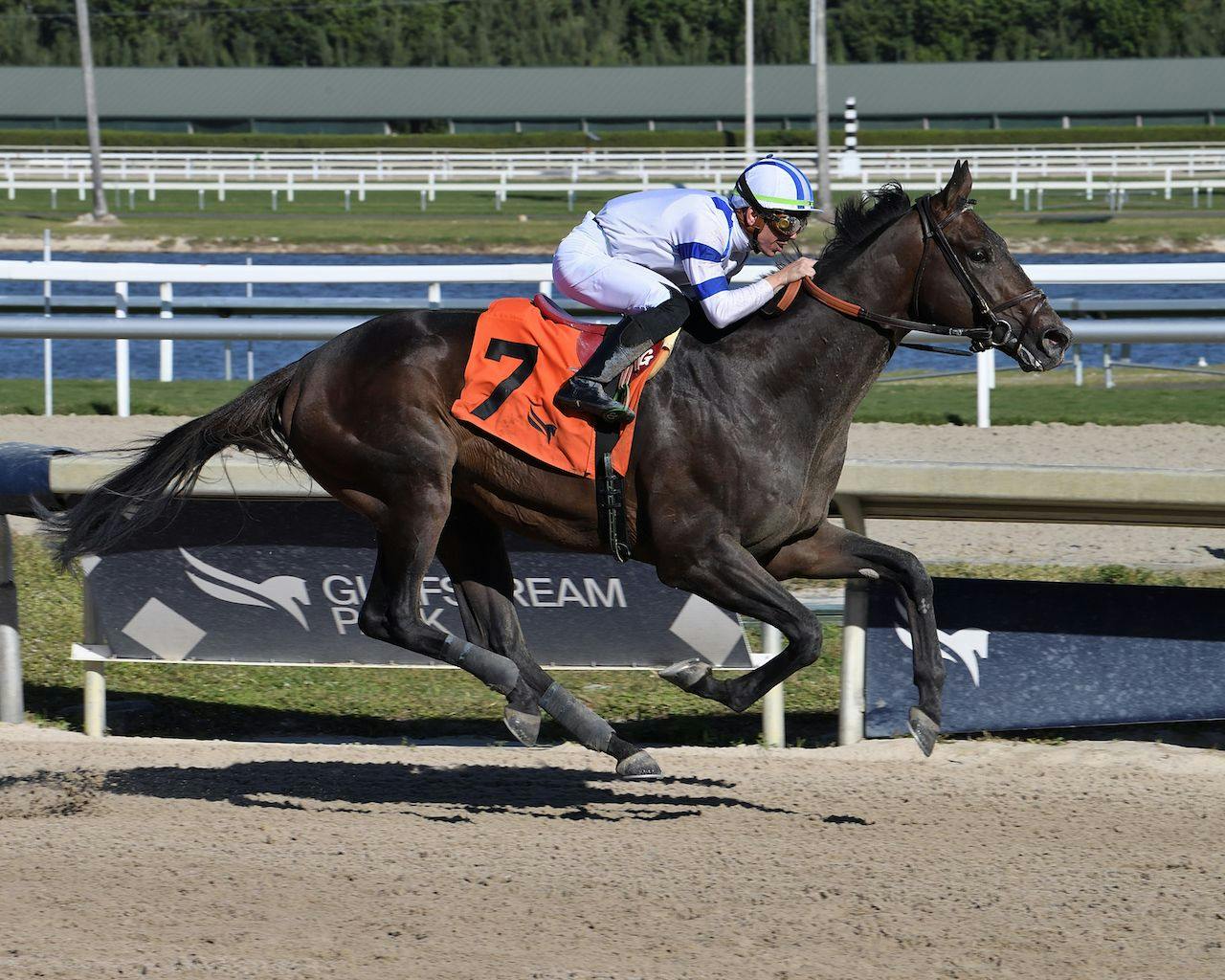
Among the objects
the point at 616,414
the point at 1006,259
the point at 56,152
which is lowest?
the point at 616,414

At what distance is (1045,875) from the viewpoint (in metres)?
3.86

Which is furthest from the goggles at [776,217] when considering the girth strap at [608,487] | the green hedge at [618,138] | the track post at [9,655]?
the green hedge at [618,138]

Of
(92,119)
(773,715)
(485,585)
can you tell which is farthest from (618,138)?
(485,585)

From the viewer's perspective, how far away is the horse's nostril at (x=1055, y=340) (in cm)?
428

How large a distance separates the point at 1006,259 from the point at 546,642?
1.89m

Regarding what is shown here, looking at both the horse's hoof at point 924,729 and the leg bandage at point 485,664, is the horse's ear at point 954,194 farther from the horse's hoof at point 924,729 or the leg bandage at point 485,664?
the leg bandage at point 485,664

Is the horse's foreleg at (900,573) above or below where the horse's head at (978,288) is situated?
below

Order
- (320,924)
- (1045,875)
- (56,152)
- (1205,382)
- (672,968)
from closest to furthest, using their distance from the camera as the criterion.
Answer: (672,968) < (320,924) < (1045,875) < (1205,382) < (56,152)

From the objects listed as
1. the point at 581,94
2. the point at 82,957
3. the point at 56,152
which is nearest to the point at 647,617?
the point at 82,957

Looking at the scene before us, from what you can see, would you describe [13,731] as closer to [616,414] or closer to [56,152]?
[616,414]

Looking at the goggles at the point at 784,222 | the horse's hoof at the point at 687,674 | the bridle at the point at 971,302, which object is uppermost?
the goggles at the point at 784,222

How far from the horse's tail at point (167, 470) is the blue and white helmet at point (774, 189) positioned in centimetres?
145

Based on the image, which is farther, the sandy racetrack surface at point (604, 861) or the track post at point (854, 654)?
the track post at point (854, 654)

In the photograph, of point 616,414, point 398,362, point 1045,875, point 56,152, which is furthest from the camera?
point 56,152
